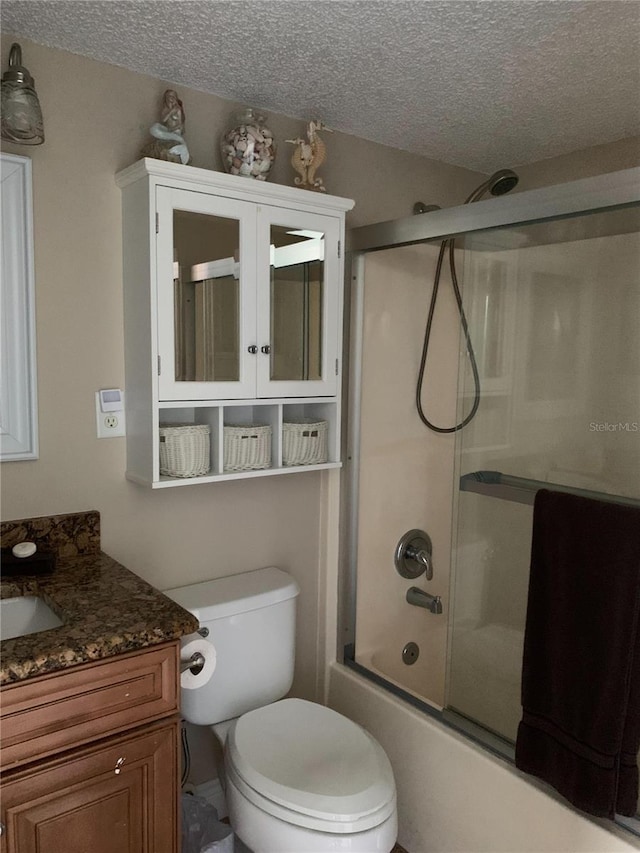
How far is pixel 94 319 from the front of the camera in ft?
5.57

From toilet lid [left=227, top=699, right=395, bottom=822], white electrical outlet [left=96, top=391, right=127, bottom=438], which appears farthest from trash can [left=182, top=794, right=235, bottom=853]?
white electrical outlet [left=96, top=391, right=127, bottom=438]

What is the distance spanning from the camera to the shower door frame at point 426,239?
145 cm

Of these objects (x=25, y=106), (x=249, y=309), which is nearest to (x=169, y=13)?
(x=25, y=106)

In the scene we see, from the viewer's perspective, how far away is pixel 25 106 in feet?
4.65

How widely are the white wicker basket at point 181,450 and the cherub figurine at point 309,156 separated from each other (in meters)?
0.80

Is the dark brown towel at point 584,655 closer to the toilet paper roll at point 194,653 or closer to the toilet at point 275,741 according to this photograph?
the toilet at point 275,741

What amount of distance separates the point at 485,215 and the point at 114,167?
97 centimetres

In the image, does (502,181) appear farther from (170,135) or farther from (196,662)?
(196,662)

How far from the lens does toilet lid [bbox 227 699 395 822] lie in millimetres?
1461

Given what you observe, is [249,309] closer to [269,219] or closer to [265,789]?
[269,219]

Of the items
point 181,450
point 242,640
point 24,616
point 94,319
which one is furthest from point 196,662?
point 94,319

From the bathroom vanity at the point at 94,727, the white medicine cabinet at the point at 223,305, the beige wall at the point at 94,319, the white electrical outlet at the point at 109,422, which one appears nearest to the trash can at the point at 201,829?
the bathroom vanity at the point at 94,727

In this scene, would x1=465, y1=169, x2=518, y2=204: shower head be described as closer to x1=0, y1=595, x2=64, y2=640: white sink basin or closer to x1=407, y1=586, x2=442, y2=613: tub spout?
x1=407, y1=586, x2=442, y2=613: tub spout

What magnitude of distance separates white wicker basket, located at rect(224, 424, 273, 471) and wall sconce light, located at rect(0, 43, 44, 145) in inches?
33.5
